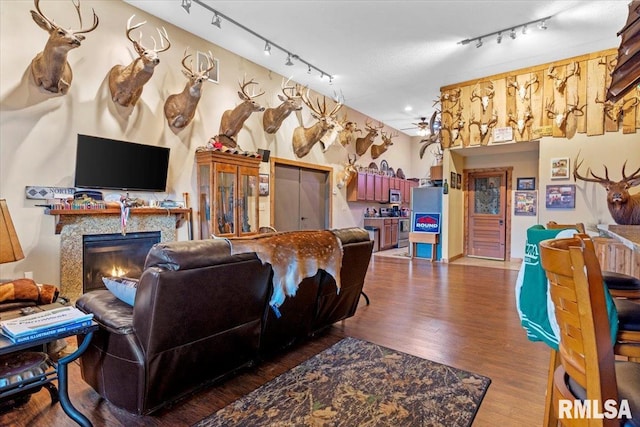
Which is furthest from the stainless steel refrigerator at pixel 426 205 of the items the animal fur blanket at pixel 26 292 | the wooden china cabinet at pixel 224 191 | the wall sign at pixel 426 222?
the animal fur blanket at pixel 26 292

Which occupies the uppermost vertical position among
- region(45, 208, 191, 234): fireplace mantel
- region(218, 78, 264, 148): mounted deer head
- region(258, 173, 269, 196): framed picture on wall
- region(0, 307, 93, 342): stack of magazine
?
region(218, 78, 264, 148): mounted deer head

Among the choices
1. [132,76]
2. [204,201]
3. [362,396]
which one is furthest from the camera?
[204,201]

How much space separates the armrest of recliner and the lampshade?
2.47 ft

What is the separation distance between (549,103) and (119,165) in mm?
7008

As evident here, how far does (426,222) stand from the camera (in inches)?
303

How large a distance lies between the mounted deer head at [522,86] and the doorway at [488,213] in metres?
1.72

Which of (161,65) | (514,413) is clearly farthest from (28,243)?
(514,413)

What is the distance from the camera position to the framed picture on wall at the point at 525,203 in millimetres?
7250

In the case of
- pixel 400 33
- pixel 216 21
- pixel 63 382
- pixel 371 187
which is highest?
pixel 400 33

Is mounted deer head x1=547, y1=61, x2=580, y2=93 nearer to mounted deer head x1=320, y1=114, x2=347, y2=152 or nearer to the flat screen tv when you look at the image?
mounted deer head x1=320, y1=114, x2=347, y2=152

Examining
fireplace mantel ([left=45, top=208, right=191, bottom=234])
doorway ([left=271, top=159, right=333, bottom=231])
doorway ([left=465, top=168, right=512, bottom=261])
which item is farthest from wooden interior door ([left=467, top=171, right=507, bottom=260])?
fireplace mantel ([left=45, top=208, right=191, bottom=234])

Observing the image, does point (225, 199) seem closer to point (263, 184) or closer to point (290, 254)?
point (263, 184)

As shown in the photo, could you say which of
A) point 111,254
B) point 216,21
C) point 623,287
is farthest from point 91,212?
point 623,287

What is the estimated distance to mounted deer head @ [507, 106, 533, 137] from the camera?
20.7 ft
